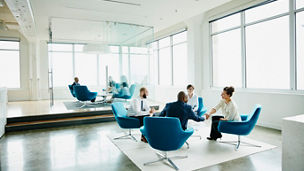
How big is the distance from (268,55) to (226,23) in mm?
1883

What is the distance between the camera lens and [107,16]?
6918 millimetres

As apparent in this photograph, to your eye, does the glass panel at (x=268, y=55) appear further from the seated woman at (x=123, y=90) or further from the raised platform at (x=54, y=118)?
the raised platform at (x=54, y=118)

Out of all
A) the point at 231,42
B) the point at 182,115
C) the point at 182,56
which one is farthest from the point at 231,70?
the point at 182,115

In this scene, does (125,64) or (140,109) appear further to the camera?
(125,64)

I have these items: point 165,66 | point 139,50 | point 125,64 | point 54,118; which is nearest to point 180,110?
point 125,64

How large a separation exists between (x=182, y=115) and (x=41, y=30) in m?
7.88

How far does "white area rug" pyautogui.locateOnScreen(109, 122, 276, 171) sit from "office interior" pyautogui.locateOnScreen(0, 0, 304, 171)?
18 millimetres

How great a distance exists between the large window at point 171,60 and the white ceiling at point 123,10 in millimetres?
1578

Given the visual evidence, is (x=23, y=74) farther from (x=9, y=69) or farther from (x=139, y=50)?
(x=139, y=50)

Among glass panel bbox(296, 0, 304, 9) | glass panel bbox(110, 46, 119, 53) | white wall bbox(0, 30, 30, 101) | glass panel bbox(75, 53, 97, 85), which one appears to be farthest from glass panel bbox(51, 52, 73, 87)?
glass panel bbox(296, 0, 304, 9)

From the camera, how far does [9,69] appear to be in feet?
33.9

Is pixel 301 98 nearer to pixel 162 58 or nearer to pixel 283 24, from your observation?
pixel 283 24

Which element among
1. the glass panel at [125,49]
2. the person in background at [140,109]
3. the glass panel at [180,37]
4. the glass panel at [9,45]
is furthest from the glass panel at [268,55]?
the glass panel at [9,45]

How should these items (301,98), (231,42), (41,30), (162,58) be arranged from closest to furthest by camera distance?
(301,98)
(231,42)
(41,30)
(162,58)
